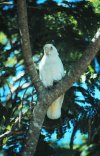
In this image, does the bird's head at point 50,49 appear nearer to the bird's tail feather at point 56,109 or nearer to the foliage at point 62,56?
the foliage at point 62,56

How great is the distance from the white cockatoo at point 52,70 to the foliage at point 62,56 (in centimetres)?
13

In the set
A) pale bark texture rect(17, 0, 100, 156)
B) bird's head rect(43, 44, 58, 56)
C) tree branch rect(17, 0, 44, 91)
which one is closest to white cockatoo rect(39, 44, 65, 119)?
bird's head rect(43, 44, 58, 56)

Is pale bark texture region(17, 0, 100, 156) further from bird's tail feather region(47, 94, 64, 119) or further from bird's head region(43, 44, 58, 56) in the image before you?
bird's head region(43, 44, 58, 56)

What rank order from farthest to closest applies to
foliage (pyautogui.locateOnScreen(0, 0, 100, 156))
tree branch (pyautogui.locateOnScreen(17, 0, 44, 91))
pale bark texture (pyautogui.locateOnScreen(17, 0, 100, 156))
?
1. foliage (pyautogui.locateOnScreen(0, 0, 100, 156))
2. pale bark texture (pyautogui.locateOnScreen(17, 0, 100, 156))
3. tree branch (pyautogui.locateOnScreen(17, 0, 44, 91))

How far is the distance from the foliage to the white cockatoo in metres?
0.13

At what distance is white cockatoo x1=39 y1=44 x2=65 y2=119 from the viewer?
761cm

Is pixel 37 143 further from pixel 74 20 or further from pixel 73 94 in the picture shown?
pixel 74 20

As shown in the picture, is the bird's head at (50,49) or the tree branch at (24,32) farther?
the bird's head at (50,49)

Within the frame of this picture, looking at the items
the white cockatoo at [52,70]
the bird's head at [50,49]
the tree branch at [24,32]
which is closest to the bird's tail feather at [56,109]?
the white cockatoo at [52,70]

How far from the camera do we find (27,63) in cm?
658

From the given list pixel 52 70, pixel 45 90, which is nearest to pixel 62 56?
pixel 52 70

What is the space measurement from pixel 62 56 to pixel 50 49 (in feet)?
1.60

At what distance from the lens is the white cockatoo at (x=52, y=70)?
7.61 m

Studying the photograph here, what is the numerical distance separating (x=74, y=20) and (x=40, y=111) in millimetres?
1554
